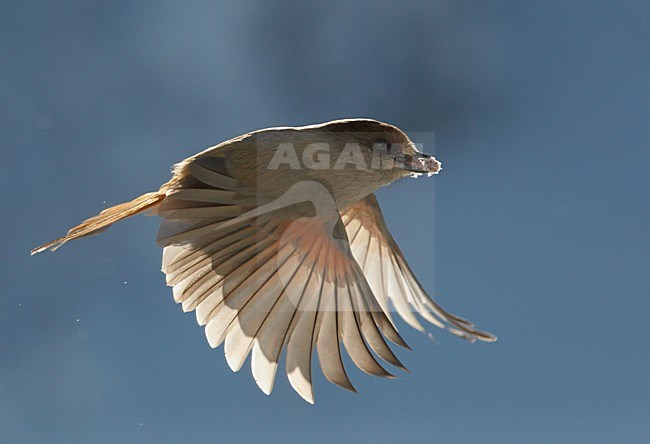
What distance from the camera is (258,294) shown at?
2.60 metres

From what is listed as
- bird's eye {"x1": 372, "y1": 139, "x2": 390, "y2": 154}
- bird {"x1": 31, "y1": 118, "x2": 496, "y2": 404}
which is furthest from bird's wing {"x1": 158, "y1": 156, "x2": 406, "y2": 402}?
bird's eye {"x1": 372, "y1": 139, "x2": 390, "y2": 154}

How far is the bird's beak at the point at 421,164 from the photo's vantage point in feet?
9.16

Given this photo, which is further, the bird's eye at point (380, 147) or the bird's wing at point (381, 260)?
the bird's wing at point (381, 260)

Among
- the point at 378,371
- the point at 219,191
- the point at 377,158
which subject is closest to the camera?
the point at 378,371

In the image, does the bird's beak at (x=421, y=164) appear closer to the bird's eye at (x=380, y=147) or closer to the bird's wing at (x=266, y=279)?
the bird's eye at (x=380, y=147)

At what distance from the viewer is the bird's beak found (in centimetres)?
279


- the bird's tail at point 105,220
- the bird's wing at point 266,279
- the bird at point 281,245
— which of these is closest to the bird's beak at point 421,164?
the bird at point 281,245

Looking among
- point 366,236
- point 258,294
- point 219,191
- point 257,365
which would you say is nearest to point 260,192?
point 219,191

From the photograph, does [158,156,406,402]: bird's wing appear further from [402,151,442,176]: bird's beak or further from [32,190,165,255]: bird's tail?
[402,151,442,176]: bird's beak

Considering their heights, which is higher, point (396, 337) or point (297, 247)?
point (297, 247)

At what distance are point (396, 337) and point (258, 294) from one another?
1.80ft

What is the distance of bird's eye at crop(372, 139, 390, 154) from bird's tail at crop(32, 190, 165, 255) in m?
0.86

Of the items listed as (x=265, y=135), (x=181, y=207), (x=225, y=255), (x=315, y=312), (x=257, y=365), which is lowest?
(x=257, y=365)

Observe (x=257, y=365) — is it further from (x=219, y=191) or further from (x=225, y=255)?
(x=219, y=191)
